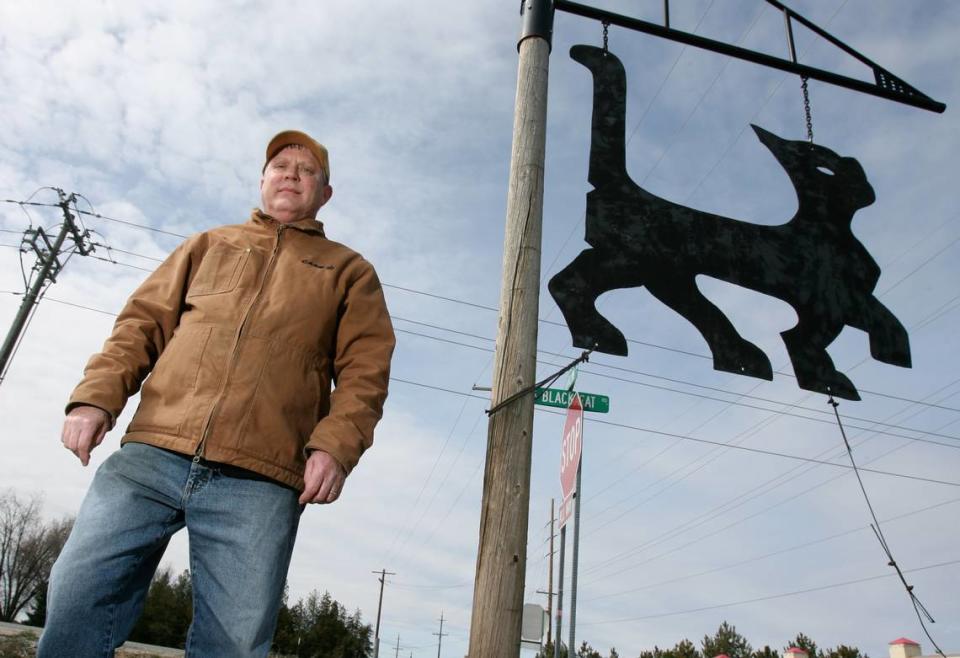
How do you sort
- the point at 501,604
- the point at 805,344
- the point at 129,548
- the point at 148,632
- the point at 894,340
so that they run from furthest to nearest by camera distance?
the point at 148,632 → the point at 894,340 → the point at 805,344 → the point at 501,604 → the point at 129,548

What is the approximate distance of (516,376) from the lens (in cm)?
352

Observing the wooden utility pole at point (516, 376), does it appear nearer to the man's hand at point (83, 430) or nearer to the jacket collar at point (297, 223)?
the jacket collar at point (297, 223)

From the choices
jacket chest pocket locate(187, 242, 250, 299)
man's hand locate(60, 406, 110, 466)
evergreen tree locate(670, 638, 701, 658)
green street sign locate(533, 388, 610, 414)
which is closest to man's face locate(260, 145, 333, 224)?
jacket chest pocket locate(187, 242, 250, 299)

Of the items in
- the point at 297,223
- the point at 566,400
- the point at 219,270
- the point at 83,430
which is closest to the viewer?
the point at 83,430

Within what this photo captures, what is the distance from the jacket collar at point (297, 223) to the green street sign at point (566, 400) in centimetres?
219

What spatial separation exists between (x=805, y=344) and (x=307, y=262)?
3.13 metres

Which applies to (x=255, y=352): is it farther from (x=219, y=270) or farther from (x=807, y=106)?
(x=807, y=106)

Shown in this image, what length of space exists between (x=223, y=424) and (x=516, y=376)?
167 centimetres

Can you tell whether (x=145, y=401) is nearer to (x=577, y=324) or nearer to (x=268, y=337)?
(x=268, y=337)

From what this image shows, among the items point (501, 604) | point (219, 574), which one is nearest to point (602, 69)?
point (501, 604)

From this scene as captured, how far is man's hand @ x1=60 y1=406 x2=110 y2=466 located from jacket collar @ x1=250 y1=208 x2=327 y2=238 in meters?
0.93

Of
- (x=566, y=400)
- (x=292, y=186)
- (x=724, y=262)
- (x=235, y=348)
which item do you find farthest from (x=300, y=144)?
(x=566, y=400)

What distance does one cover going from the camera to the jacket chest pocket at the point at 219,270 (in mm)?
2480

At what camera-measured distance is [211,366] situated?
2256mm
